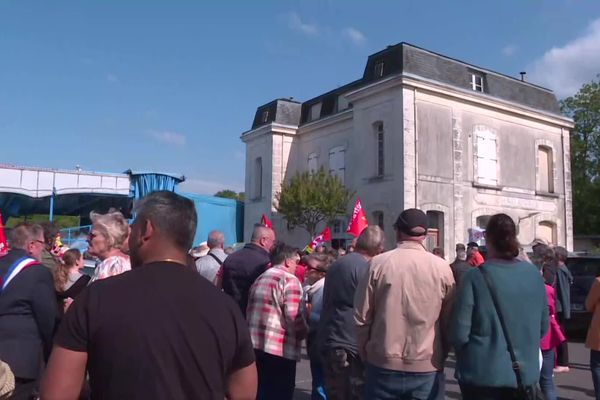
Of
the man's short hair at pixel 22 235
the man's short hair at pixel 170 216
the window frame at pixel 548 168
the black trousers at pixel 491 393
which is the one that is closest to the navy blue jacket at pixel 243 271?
the man's short hair at pixel 22 235

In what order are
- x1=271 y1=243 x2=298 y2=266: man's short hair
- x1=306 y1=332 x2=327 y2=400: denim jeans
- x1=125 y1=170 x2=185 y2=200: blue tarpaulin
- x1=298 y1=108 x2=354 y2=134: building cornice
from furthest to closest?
x1=298 y1=108 x2=354 y2=134: building cornice, x1=125 y1=170 x2=185 y2=200: blue tarpaulin, x1=306 y1=332 x2=327 y2=400: denim jeans, x1=271 y1=243 x2=298 y2=266: man's short hair

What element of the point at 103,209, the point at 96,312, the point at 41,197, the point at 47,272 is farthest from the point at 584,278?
the point at 103,209

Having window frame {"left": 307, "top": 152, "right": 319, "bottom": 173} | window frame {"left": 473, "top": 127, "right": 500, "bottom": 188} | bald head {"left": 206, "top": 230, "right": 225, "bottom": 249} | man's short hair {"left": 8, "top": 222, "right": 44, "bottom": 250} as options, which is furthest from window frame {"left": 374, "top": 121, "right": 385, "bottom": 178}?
man's short hair {"left": 8, "top": 222, "right": 44, "bottom": 250}

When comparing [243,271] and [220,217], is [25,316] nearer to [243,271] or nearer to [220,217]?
[243,271]

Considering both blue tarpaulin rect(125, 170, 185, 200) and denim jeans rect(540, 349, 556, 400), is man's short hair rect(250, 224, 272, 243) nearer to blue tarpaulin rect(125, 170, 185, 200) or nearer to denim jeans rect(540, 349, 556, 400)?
denim jeans rect(540, 349, 556, 400)

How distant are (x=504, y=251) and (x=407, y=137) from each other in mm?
19527

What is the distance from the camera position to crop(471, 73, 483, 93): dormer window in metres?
25.6

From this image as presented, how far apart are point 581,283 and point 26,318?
11.2 metres

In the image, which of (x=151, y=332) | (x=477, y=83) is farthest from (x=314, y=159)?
(x=151, y=332)

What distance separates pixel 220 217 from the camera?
30.5m

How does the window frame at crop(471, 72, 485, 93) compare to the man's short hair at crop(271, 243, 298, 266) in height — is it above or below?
above

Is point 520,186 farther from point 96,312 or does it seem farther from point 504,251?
point 96,312

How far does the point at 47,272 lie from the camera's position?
4.15 meters

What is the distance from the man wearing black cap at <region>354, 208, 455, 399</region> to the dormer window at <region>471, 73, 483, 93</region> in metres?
23.5
